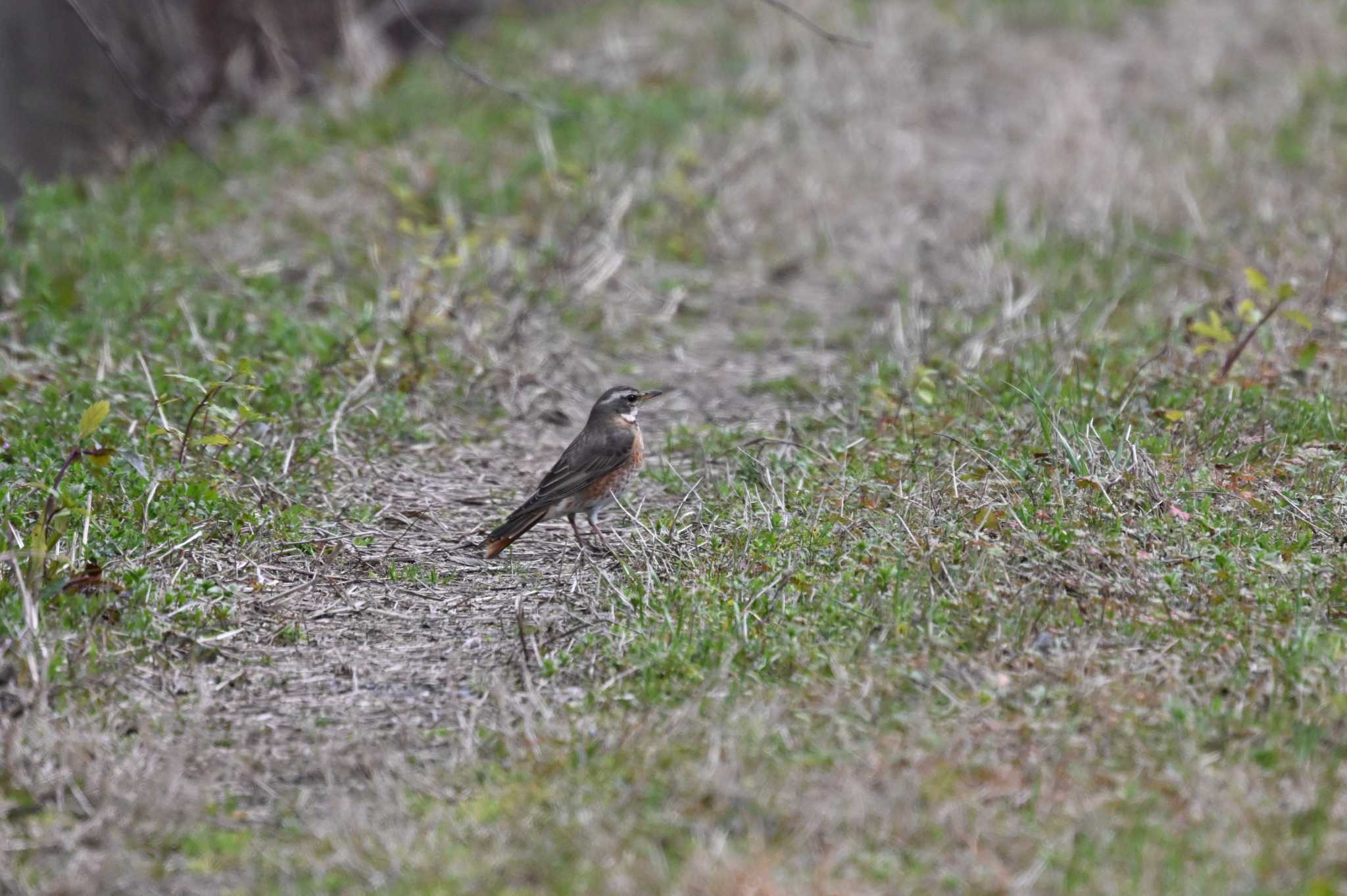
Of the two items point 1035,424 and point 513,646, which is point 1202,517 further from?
point 513,646

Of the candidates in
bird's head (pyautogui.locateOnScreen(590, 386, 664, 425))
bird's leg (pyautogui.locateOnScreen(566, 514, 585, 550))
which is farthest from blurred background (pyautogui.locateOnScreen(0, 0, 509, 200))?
bird's leg (pyautogui.locateOnScreen(566, 514, 585, 550))

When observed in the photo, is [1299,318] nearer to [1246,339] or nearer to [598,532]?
[1246,339]

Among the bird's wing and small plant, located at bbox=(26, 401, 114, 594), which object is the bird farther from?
small plant, located at bbox=(26, 401, 114, 594)

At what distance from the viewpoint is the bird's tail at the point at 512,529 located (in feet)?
21.1

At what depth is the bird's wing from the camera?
6.60 metres

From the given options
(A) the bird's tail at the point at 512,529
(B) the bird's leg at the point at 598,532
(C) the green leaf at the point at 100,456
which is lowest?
(B) the bird's leg at the point at 598,532

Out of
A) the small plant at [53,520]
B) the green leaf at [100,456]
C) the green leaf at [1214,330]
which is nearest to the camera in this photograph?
the small plant at [53,520]

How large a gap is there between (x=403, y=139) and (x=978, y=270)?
497 centimetres

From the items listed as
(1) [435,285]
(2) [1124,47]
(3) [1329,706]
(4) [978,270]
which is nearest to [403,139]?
(1) [435,285]

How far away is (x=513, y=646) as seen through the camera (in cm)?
555

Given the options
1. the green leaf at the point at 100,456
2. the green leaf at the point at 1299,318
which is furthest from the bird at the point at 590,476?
the green leaf at the point at 1299,318

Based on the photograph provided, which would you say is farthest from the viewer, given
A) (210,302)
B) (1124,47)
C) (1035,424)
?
(1124,47)

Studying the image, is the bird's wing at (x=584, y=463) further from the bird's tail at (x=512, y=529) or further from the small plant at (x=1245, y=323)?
the small plant at (x=1245, y=323)

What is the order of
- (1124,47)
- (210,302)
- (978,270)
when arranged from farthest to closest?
(1124,47)
(978,270)
(210,302)
